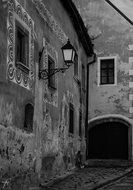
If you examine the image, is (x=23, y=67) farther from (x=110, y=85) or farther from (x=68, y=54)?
(x=110, y=85)

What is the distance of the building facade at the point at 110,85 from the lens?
59.2 feet

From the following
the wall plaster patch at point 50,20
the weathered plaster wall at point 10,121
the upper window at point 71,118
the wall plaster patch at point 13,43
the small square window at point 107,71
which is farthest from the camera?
the small square window at point 107,71

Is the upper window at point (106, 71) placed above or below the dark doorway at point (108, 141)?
above

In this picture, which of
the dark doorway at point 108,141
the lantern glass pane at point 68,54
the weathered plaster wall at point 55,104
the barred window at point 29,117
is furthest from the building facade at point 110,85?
the barred window at point 29,117

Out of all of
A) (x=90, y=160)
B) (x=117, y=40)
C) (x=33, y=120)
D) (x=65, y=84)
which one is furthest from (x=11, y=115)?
(x=117, y=40)

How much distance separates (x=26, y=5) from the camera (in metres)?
8.77

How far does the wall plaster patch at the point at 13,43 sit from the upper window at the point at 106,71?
32.1 feet

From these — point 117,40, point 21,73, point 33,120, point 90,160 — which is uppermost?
point 117,40

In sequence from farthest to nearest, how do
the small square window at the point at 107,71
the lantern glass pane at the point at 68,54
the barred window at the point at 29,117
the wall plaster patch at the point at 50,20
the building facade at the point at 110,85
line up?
the small square window at the point at 107,71, the building facade at the point at 110,85, the wall plaster patch at the point at 50,20, the lantern glass pane at the point at 68,54, the barred window at the point at 29,117

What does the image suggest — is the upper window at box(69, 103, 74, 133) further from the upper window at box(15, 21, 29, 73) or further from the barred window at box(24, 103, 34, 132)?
the upper window at box(15, 21, 29, 73)

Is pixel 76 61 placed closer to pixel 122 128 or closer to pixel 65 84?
pixel 65 84

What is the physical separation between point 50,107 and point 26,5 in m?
3.10

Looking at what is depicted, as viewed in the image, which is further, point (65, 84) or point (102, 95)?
point (102, 95)

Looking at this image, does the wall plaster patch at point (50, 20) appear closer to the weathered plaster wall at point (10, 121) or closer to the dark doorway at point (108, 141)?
the weathered plaster wall at point (10, 121)
